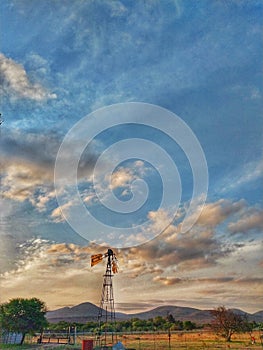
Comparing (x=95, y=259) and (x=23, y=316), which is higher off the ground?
(x=95, y=259)

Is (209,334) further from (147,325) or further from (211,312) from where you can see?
(147,325)

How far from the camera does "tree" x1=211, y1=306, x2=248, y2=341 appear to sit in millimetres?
46656

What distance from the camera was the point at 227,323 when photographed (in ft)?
155

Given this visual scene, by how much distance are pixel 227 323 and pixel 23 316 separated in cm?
2218

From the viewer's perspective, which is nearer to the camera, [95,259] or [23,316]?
[95,259]

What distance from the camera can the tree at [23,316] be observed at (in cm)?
4822

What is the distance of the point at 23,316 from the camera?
162ft

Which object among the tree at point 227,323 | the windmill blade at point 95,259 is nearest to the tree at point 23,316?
the windmill blade at point 95,259

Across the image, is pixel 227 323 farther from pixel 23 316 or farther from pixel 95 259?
pixel 23 316

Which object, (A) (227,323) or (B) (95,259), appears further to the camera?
(A) (227,323)

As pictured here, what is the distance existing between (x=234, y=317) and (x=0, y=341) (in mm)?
24922

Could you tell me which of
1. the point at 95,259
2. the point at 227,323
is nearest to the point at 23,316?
the point at 95,259

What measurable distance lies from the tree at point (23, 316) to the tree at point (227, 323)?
19119mm

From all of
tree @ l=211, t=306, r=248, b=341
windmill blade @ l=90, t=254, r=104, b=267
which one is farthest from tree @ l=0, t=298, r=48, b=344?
tree @ l=211, t=306, r=248, b=341
